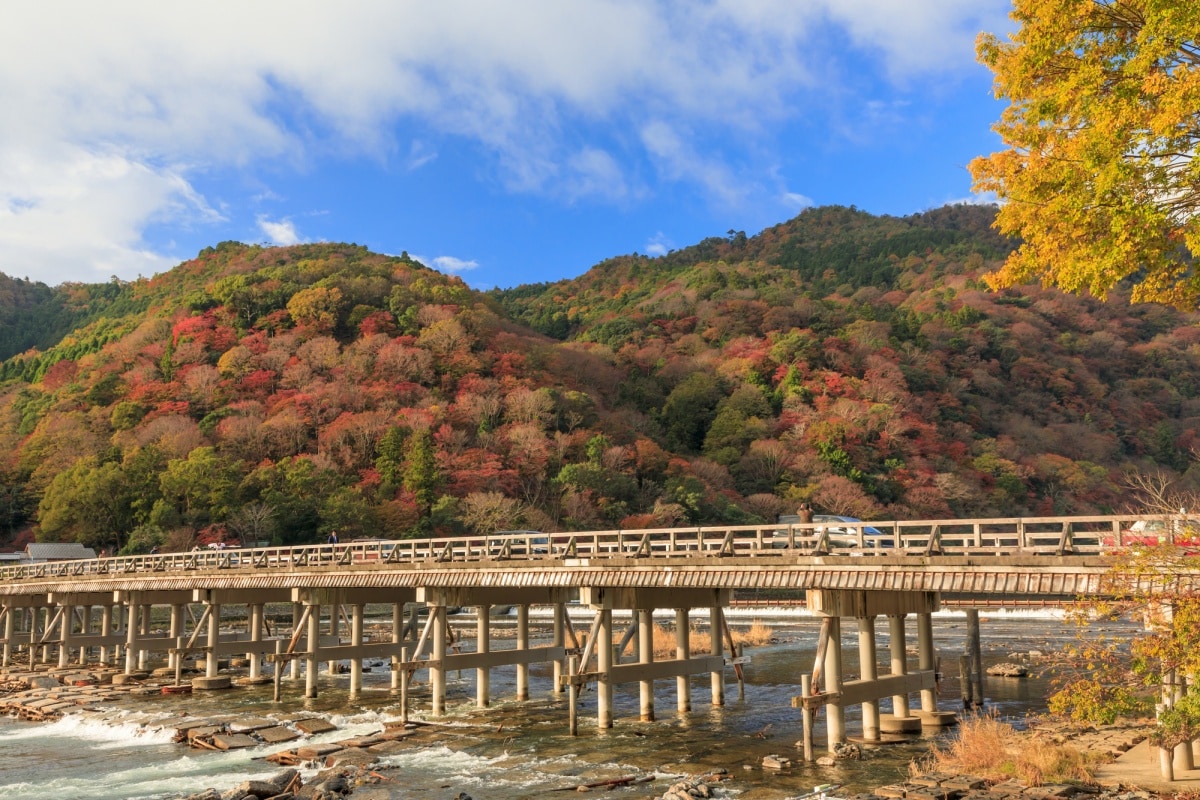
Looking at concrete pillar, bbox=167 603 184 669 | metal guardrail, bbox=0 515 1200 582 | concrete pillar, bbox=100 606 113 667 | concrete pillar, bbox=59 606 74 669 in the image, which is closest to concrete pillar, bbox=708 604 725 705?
metal guardrail, bbox=0 515 1200 582

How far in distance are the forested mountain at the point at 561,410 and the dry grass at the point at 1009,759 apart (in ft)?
153

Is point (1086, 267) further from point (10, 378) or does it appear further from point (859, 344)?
point (10, 378)

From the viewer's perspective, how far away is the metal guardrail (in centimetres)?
1446

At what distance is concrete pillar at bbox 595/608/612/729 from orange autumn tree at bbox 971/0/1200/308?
12.2 meters

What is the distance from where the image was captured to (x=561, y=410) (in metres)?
79.5

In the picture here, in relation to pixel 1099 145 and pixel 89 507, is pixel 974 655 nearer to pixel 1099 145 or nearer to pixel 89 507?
pixel 1099 145

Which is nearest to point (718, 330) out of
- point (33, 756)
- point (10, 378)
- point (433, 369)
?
point (433, 369)

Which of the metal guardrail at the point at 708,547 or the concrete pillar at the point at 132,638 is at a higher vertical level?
the metal guardrail at the point at 708,547

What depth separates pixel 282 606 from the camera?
221 feet

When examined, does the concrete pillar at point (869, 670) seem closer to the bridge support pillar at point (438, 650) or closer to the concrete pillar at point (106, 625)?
the bridge support pillar at point (438, 650)

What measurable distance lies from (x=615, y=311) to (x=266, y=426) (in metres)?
66.0

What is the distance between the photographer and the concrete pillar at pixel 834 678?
1762 cm

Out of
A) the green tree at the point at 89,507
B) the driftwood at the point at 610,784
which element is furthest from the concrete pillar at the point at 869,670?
the green tree at the point at 89,507

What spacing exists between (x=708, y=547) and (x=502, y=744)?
8132mm
